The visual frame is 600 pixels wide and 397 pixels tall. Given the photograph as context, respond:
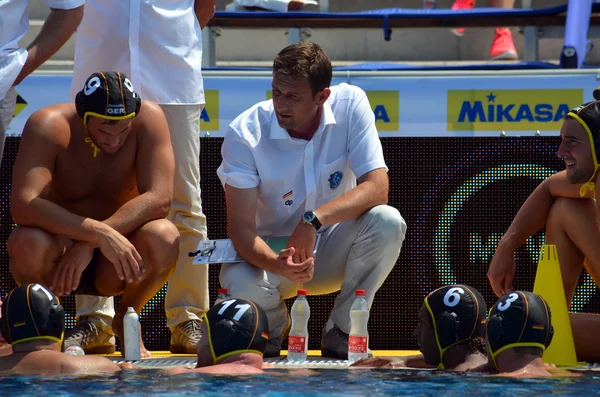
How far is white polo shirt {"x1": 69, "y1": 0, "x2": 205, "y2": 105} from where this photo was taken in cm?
546

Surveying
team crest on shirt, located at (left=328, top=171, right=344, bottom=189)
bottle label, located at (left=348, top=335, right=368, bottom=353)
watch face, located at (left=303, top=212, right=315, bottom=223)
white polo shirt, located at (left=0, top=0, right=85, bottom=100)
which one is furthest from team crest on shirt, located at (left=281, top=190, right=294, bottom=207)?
white polo shirt, located at (left=0, top=0, right=85, bottom=100)

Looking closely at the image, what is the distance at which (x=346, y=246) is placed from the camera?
208 inches

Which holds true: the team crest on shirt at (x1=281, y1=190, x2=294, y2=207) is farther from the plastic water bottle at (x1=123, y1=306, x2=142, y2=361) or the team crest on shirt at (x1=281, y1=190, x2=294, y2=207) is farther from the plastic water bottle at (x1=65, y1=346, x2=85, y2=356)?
the plastic water bottle at (x1=65, y1=346, x2=85, y2=356)

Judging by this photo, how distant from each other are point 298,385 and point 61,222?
1426 millimetres

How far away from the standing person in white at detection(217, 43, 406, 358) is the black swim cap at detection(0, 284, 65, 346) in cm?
106

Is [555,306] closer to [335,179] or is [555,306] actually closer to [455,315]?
[455,315]

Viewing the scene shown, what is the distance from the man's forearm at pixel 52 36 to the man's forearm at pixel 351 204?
1504mm

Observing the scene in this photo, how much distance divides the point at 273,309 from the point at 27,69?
66.3 inches

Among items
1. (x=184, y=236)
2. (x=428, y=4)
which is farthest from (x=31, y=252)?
(x=428, y=4)

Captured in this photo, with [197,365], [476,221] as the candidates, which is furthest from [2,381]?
[476,221]

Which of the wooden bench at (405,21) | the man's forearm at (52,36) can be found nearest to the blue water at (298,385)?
the man's forearm at (52,36)

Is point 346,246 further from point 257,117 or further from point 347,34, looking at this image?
point 347,34

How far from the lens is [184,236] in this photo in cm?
548

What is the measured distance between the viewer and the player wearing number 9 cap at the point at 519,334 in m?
4.22
